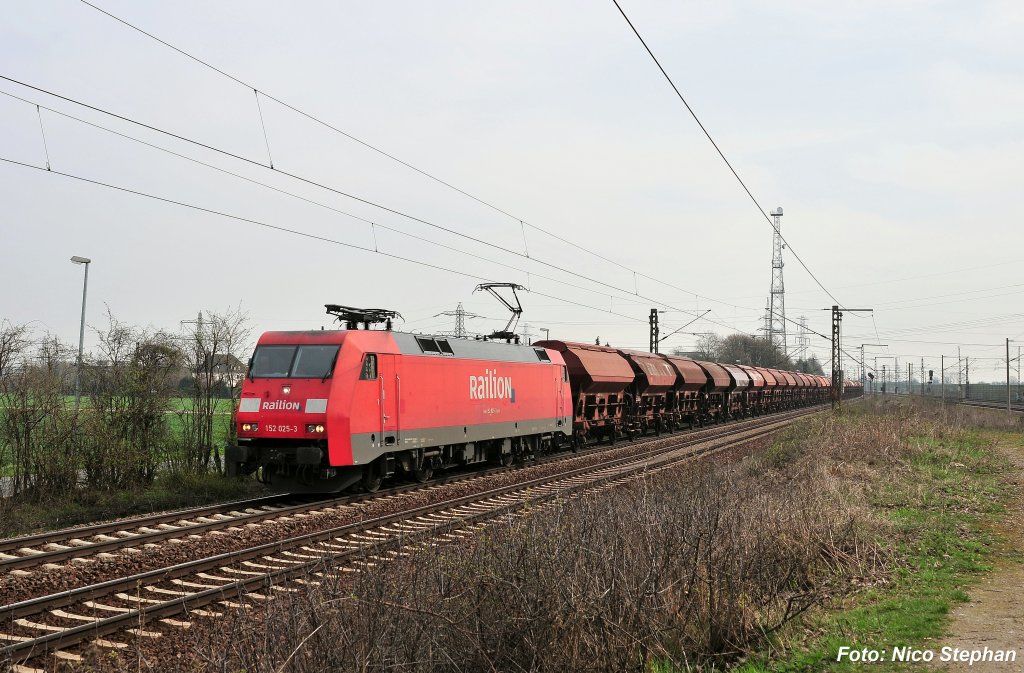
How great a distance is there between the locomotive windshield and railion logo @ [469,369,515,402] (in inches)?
179

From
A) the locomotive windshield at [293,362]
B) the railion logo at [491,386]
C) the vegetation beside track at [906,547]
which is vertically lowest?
the vegetation beside track at [906,547]

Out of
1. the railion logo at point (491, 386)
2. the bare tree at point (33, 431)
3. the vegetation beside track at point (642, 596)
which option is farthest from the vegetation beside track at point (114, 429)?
the vegetation beside track at point (642, 596)

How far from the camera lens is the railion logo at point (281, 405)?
14.2 meters

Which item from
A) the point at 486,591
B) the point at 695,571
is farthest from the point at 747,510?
the point at 486,591

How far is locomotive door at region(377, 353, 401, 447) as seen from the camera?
15.1 metres

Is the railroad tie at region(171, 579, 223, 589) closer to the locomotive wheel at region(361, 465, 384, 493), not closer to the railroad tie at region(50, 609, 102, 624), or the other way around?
the railroad tie at region(50, 609, 102, 624)

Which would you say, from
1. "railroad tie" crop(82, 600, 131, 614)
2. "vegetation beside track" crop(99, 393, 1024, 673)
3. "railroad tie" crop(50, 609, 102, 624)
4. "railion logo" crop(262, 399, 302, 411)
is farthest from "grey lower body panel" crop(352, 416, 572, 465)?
"railroad tie" crop(50, 609, 102, 624)

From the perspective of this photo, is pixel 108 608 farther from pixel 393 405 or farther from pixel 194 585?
pixel 393 405

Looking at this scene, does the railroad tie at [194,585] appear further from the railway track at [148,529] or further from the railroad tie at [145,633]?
the railway track at [148,529]

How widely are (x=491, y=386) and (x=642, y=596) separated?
13.4 m

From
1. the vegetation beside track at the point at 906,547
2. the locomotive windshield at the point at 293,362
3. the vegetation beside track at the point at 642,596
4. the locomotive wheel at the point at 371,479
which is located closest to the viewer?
the vegetation beside track at the point at 642,596

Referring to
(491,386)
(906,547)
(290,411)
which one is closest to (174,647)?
(290,411)

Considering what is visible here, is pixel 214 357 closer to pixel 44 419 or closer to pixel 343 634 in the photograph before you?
pixel 44 419

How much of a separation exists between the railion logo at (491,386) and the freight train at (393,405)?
0.08ft
